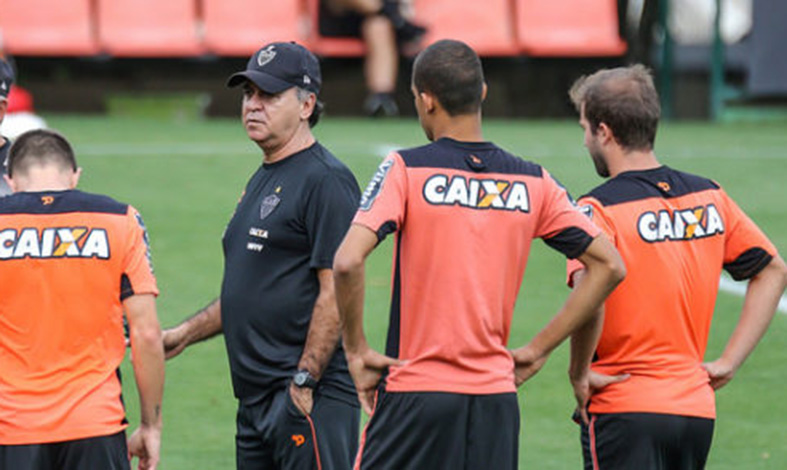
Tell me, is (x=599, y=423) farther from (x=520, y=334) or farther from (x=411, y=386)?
(x=520, y=334)

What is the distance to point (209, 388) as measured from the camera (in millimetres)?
8922

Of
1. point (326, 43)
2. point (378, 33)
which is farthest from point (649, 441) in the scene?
point (326, 43)

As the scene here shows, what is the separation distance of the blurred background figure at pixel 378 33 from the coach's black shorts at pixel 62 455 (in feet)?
48.9

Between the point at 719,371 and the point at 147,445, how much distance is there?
6.37 feet

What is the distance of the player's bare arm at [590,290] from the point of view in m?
4.77

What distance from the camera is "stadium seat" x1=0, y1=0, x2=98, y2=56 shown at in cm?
2016

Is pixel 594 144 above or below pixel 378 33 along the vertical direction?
above

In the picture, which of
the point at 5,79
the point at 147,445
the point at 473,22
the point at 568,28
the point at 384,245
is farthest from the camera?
the point at 568,28

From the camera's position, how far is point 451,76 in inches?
186

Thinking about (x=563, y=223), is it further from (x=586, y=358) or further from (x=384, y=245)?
(x=384, y=245)

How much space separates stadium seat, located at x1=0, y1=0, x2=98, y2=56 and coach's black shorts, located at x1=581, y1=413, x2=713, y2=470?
16040 millimetres

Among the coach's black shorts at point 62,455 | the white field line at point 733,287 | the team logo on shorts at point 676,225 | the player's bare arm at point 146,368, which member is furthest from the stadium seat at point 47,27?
the team logo on shorts at point 676,225

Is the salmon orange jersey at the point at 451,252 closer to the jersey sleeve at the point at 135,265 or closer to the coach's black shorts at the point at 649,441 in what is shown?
the coach's black shorts at the point at 649,441

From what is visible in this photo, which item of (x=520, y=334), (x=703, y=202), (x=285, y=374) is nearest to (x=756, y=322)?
(x=703, y=202)
